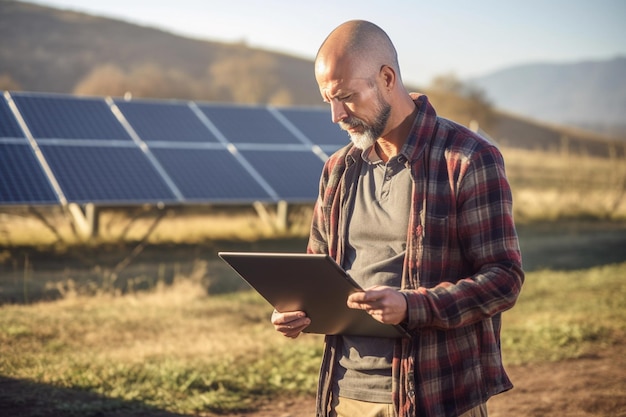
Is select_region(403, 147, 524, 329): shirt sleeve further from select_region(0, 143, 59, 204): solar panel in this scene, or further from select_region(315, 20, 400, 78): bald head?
select_region(0, 143, 59, 204): solar panel

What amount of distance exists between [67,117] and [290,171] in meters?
3.68

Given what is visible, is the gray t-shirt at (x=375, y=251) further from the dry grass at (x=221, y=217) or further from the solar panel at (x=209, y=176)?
the dry grass at (x=221, y=217)

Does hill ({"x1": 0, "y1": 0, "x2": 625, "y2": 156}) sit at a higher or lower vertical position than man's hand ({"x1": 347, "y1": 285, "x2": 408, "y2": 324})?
higher

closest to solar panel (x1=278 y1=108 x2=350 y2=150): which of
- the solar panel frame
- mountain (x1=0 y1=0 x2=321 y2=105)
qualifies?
the solar panel frame

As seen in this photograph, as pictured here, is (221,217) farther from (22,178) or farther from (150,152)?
(22,178)

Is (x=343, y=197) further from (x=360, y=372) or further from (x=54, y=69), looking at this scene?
(x=54, y=69)

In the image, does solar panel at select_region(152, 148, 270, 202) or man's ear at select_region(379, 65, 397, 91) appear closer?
man's ear at select_region(379, 65, 397, 91)

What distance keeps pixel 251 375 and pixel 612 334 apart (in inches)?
156

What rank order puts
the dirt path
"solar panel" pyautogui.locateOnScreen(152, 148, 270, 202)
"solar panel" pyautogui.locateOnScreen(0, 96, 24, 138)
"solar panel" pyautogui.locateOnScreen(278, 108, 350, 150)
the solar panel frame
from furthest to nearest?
1. "solar panel" pyautogui.locateOnScreen(278, 108, 350, 150)
2. the solar panel frame
3. "solar panel" pyautogui.locateOnScreen(152, 148, 270, 202)
4. "solar panel" pyautogui.locateOnScreen(0, 96, 24, 138)
5. the dirt path

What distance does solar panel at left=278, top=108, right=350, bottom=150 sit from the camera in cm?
1630

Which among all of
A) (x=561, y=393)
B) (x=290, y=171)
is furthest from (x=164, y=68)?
(x=561, y=393)

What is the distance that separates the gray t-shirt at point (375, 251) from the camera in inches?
119

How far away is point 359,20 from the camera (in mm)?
3041

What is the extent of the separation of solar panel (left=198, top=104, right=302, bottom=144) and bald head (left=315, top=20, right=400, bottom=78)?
1228 centimetres
